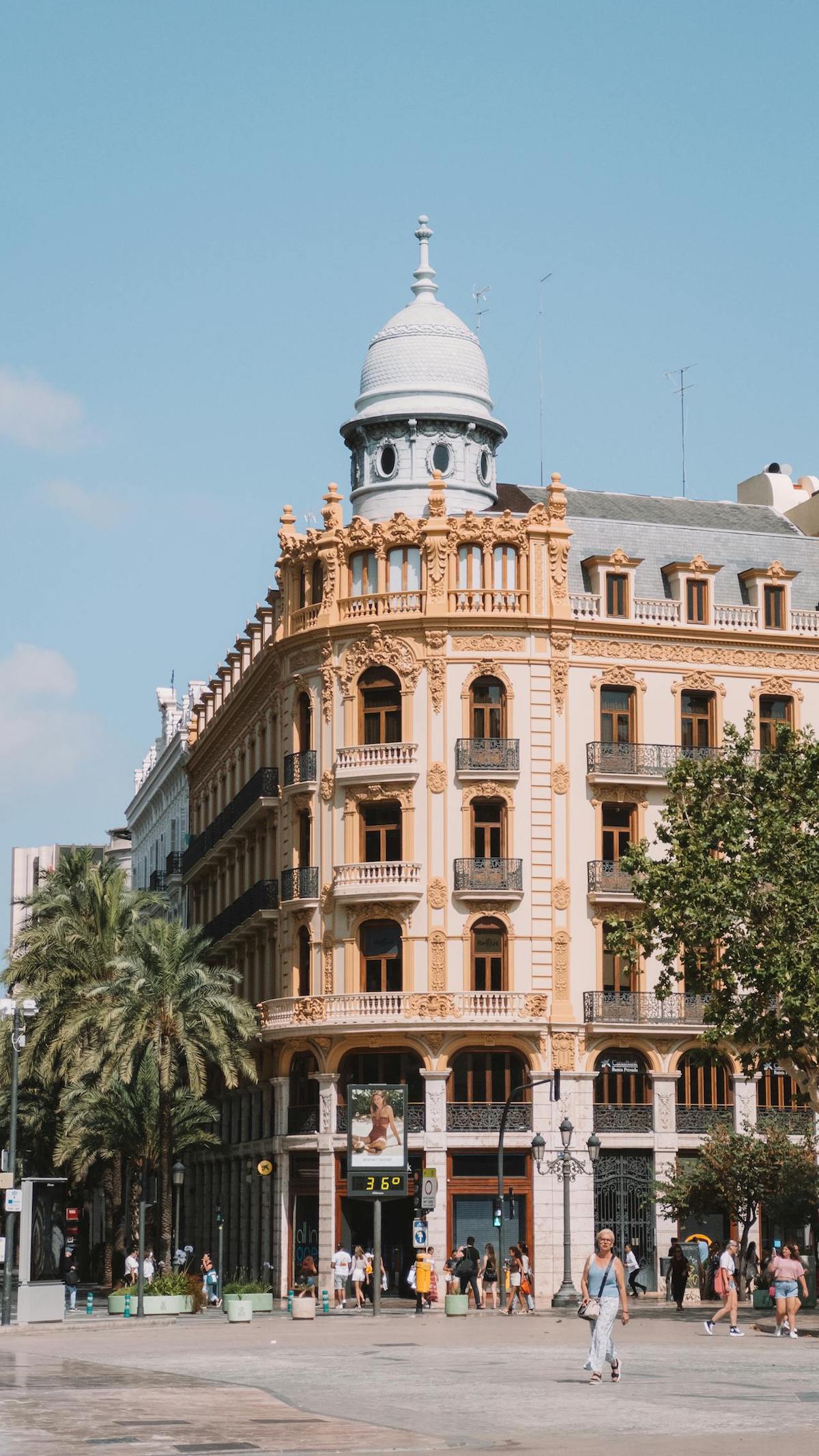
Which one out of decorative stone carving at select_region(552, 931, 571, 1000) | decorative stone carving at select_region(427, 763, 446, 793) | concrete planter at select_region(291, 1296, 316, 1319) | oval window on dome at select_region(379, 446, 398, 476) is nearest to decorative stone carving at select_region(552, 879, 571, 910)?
decorative stone carving at select_region(552, 931, 571, 1000)

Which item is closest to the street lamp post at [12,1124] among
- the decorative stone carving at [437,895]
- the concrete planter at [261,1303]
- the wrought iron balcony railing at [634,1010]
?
the concrete planter at [261,1303]

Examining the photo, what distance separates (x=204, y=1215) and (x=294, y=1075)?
61.1 feet

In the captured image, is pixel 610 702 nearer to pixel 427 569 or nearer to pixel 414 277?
pixel 427 569

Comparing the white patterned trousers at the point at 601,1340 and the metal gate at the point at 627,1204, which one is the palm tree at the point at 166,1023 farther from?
the white patterned trousers at the point at 601,1340

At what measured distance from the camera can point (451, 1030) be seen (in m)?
60.5

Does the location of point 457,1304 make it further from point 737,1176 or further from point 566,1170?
point 566,1170

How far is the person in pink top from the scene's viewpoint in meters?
37.3

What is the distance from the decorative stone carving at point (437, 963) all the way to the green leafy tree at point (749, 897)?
1275cm

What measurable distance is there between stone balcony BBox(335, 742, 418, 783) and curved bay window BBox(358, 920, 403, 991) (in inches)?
164

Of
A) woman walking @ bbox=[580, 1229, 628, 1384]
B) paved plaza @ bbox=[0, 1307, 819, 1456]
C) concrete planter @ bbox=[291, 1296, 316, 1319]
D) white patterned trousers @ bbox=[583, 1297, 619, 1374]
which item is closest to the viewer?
paved plaza @ bbox=[0, 1307, 819, 1456]

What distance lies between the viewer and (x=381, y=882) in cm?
6188

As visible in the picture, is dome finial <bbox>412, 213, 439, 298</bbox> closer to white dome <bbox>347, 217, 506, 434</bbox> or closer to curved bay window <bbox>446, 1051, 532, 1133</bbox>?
white dome <bbox>347, 217, 506, 434</bbox>

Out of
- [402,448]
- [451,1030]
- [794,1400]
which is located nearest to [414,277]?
[402,448]

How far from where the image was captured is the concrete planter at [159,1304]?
1935 inches
